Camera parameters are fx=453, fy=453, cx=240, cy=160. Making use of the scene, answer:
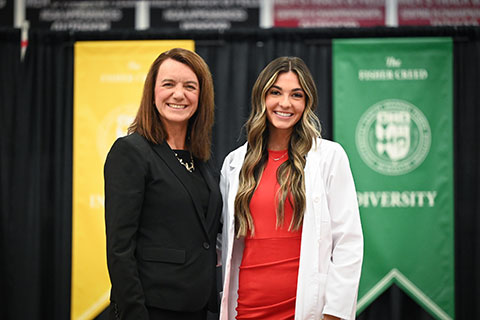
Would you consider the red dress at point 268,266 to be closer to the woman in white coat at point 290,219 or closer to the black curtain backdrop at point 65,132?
the woman in white coat at point 290,219

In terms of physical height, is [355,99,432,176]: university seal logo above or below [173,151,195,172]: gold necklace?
above

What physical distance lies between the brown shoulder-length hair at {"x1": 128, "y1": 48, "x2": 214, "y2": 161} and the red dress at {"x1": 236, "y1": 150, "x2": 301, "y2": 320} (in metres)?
0.36

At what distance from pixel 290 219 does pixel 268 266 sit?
0.70 feet

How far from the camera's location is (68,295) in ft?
11.6

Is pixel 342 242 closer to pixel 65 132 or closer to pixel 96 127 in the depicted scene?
pixel 96 127

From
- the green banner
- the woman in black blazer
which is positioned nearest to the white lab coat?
the woman in black blazer

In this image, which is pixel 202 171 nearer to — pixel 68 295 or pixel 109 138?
pixel 109 138

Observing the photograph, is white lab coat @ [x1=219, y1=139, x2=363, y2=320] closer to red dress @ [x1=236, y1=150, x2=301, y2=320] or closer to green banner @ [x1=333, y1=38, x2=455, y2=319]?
red dress @ [x1=236, y1=150, x2=301, y2=320]

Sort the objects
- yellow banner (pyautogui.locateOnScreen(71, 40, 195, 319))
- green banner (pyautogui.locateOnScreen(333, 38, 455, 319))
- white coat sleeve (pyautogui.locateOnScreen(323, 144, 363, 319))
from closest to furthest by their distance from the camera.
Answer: white coat sleeve (pyautogui.locateOnScreen(323, 144, 363, 319)) → green banner (pyautogui.locateOnScreen(333, 38, 455, 319)) → yellow banner (pyautogui.locateOnScreen(71, 40, 195, 319))

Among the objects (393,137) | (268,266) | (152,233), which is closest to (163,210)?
(152,233)

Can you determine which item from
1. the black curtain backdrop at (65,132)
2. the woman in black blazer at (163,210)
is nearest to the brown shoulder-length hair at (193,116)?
the woman in black blazer at (163,210)

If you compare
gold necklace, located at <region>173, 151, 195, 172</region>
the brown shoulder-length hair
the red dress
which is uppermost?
the brown shoulder-length hair

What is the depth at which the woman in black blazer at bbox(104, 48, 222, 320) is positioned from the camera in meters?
1.68

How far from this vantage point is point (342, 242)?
184cm
